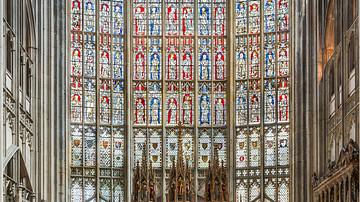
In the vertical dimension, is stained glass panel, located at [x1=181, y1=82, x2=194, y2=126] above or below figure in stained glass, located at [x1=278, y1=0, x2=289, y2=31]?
below

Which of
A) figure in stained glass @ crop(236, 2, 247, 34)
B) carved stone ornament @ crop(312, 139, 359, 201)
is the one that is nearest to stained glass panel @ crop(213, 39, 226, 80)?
figure in stained glass @ crop(236, 2, 247, 34)

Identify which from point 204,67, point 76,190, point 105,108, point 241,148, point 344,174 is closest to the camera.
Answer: point 344,174

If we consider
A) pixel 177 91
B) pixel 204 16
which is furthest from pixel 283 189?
pixel 204 16

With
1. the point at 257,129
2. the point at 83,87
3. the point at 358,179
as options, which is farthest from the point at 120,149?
the point at 358,179

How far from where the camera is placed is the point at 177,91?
137 feet

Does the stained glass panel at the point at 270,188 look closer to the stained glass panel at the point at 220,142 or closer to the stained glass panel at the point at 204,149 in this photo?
the stained glass panel at the point at 220,142

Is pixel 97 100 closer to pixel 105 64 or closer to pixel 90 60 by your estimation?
pixel 105 64

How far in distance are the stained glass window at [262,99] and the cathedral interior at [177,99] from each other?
0.13 ft

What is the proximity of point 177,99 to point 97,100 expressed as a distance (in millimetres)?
3220

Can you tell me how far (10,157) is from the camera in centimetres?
3066

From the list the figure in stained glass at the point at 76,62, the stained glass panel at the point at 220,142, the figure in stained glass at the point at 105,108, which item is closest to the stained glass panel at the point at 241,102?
the stained glass panel at the point at 220,142

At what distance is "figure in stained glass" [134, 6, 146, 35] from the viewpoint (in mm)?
42312

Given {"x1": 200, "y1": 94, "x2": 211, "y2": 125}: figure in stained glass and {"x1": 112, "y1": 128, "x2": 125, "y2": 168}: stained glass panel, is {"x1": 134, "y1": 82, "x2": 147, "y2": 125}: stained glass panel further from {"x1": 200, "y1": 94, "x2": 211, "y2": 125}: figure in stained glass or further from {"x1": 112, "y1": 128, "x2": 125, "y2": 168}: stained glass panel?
{"x1": 200, "y1": 94, "x2": 211, "y2": 125}: figure in stained glass

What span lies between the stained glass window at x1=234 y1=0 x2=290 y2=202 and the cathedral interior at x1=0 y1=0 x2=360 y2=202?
0.04 metres
